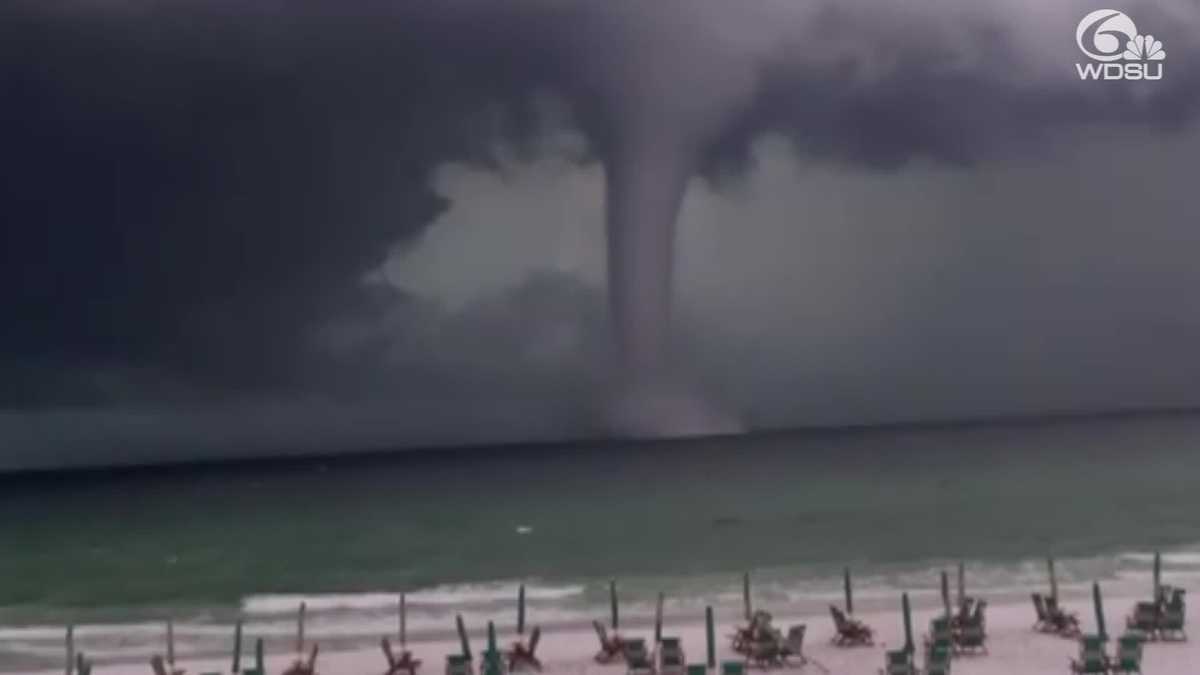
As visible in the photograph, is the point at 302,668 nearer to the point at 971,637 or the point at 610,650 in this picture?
the point at 610,650

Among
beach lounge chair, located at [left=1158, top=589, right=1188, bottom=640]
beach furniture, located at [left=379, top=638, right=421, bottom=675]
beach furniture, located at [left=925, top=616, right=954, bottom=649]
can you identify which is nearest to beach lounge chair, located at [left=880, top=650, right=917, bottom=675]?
beach furniture, located at [left=925, top=616, right=954, bottom=649]

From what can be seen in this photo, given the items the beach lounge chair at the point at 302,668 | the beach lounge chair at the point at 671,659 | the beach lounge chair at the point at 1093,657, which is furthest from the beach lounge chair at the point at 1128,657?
the beach lounge chair at the point at 302,668

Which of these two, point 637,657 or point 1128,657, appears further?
point 637,657

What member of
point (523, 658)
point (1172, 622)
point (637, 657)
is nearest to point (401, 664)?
point (523, 658)

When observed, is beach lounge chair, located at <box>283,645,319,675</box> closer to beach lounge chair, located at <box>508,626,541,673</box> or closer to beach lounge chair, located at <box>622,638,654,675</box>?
beach lounge chair, located at <box>508,626,541,673</box>

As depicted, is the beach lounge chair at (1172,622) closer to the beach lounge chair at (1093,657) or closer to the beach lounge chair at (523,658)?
the beach lounge chair at (1093,657)

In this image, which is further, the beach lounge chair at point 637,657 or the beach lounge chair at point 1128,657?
the beach lounge chair at point 637,657
